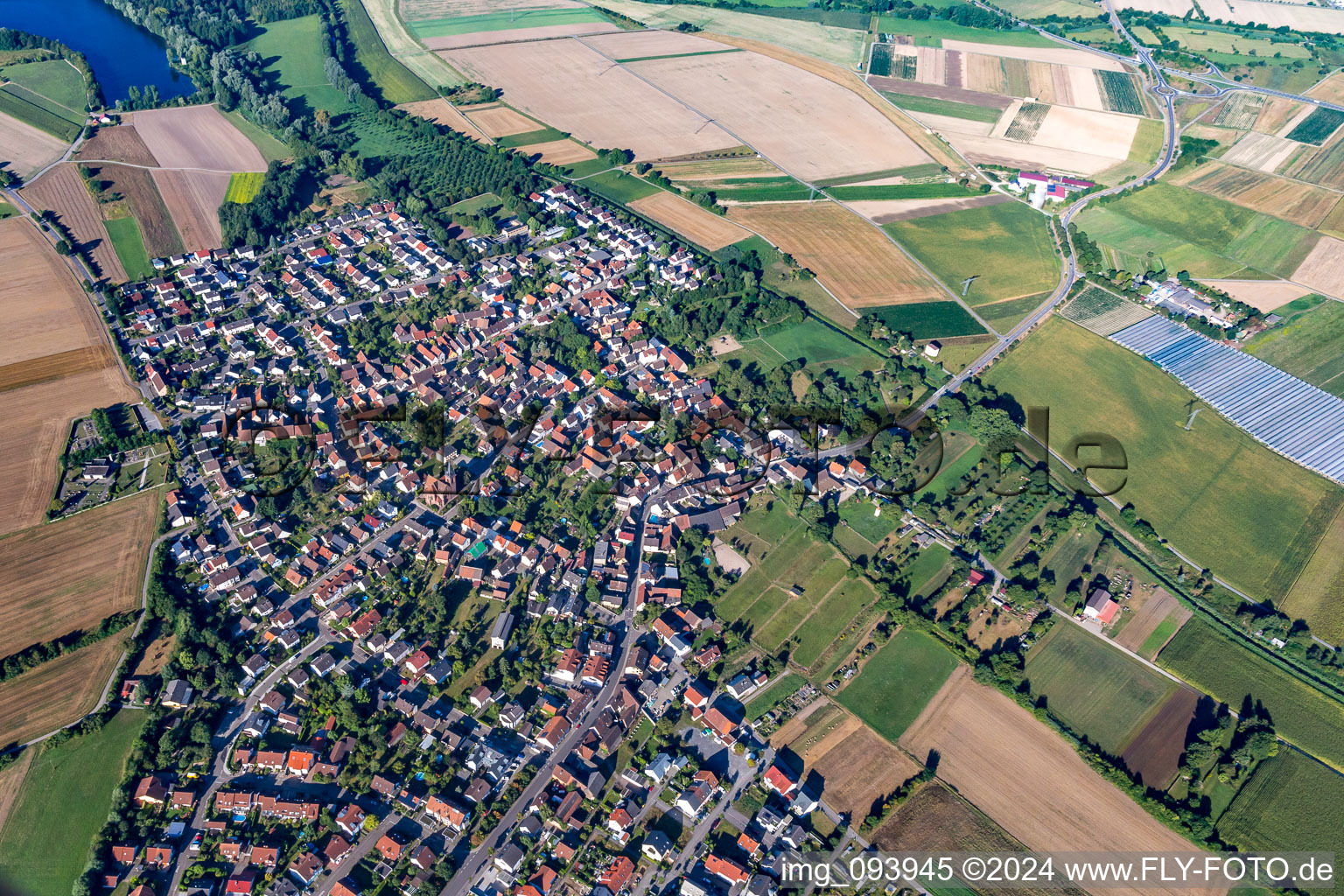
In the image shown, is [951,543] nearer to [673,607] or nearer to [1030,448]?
[1030,448]

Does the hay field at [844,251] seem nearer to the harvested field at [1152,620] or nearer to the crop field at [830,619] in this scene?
the crop field at [830,619]

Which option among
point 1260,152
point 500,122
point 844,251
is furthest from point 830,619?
point 1260,152

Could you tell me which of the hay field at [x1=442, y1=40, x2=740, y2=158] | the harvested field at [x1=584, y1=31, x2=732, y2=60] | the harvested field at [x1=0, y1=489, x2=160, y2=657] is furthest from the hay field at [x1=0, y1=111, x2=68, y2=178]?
the harvested field at [x1=584, y1=31, x2=732, y2=60]

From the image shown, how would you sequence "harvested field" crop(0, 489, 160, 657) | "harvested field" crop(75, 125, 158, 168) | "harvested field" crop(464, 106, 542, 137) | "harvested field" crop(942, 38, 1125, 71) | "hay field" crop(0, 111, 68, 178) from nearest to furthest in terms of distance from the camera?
"harvested field" crop(0, 489, 160, 657)
"hay field" crop(0, 111, 68, 178)
"harvested field" crop(75, 125, 158, 168)
"harvested field" crop(464, 106, 542, 137)
"harvested field" crop(942, 38, 1125, 71)

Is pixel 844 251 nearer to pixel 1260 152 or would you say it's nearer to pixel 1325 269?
pixel 1325 269

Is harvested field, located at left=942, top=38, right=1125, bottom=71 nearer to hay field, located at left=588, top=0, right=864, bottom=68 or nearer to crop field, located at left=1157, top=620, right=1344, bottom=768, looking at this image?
hay field, located at left=588, top=0, right=864, bottom=68

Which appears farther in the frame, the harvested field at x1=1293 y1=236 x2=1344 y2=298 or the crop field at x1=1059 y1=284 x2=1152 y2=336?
the harvested field at x1=1293 y1=236 x2=1344 y2=298

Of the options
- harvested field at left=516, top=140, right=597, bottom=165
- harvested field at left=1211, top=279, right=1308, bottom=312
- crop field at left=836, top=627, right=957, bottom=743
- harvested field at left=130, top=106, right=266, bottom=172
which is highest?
harvested field at left=130, top=106, right=266, bottom=172

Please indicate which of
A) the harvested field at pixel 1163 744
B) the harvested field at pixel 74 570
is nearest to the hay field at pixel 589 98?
the harvested field at pixel 74 570

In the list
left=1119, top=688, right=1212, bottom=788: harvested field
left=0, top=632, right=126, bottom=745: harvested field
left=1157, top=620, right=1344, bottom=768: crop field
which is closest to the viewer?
left=0, top=632, right=126, bottom=745: harvested field
